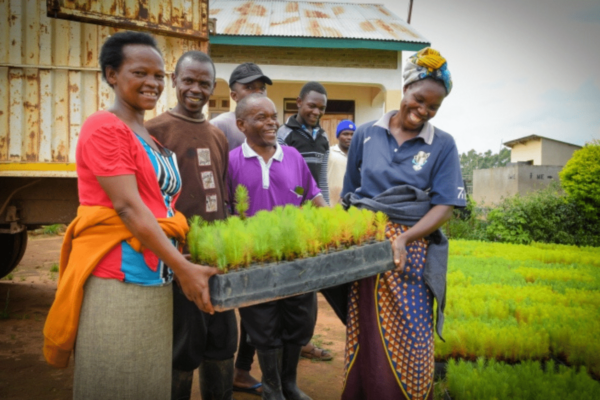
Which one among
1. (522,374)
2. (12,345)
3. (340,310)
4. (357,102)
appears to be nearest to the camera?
(340,310)

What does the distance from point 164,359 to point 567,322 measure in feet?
12.2

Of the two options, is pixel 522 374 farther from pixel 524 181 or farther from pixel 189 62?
pixel 524 181

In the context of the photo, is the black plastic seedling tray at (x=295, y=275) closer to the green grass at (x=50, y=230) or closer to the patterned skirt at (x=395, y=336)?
the patterned skirt at (x=395, y=336)

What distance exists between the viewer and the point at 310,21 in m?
13.2

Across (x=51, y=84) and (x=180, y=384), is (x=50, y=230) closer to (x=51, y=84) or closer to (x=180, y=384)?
(x=51, y=84)

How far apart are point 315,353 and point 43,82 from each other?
3.41m

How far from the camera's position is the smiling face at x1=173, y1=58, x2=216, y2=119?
98.0 inches

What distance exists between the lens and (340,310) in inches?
106

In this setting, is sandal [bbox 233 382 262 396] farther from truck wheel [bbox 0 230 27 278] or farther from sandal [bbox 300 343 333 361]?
truck wheel [bbox 0 230 27 278]

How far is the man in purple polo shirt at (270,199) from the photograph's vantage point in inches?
112

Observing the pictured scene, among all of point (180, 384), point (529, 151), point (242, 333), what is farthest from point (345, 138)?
point (529, 151)

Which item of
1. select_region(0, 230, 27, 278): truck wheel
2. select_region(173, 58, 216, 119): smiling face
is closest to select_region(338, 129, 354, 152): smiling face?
select_region(173, 58, 216, 119): smiling face

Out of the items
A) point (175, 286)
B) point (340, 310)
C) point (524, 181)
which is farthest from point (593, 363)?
point (524, 181)

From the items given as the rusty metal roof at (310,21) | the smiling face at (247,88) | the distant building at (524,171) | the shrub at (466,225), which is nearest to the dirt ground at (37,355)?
the smiling face at (247,88)
